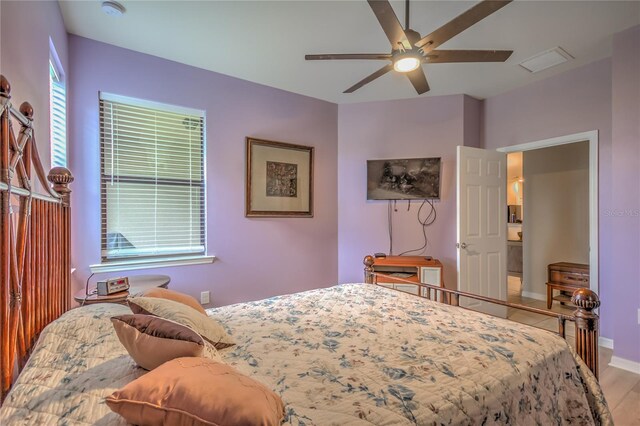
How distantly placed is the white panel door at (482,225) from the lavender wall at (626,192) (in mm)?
1118

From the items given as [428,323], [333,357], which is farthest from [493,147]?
[333,357]

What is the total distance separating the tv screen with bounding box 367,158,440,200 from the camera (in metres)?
3.76

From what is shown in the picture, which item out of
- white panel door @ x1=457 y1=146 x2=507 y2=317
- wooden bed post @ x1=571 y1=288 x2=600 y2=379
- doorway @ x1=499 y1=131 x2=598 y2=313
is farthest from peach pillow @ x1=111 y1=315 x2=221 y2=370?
doorway @ x1=499 y1=131 x2=598 y2=313

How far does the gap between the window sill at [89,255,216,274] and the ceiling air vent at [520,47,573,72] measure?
3.63 m

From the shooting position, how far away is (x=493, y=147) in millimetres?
3902

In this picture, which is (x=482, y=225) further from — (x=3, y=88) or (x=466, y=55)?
(x=3, y=88)

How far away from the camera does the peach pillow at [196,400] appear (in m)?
0.72

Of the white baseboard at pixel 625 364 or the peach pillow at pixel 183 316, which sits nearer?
the peach pillow at pixel 183 316

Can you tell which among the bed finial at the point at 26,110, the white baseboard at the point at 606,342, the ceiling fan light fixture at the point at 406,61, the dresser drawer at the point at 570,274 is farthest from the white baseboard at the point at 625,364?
the bed finial at the point at 26,110

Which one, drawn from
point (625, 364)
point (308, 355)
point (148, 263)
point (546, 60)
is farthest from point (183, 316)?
point (546, 60)

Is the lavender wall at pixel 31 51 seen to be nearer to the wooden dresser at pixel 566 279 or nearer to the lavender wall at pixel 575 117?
the lavender wall at pixel 575 117

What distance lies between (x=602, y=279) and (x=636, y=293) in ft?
1.88

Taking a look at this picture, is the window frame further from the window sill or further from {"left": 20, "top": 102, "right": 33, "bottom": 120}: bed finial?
{"left": 20, "top": 102, "right": 33, "bottom": 120}: bed finial

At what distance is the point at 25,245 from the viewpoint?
1.11m
